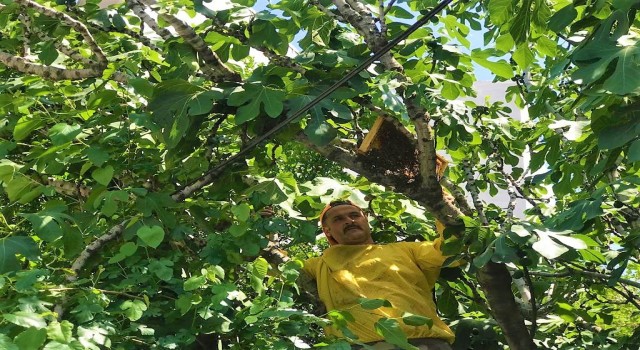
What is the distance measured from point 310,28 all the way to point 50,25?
1269mm

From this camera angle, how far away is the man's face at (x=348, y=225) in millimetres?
4212

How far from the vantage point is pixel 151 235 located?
117 inches

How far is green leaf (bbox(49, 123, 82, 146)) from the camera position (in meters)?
3.08

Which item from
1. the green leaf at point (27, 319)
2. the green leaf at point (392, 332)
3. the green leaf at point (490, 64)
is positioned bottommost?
the green leaf at point (27, 319)

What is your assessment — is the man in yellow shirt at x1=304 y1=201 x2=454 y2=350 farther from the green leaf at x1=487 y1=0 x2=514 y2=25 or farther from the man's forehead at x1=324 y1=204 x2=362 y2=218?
the green leaf at x1=487 y1=0 x2=514 y2=25

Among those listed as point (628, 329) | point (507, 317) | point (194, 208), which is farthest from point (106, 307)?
point (628, 329)

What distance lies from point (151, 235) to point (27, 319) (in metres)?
0.66

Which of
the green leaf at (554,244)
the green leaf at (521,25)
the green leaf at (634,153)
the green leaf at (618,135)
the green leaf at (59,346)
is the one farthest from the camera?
the green leaf at (521,25)

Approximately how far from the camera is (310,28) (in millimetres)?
3688

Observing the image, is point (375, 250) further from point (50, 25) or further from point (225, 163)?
point (50, 25)

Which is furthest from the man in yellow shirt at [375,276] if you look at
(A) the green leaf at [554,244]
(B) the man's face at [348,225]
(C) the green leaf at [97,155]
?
(C) the green leaf at [97,155]

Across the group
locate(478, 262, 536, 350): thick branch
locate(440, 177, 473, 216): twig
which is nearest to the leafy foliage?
locate(478, 262, 536, 350): thick branch

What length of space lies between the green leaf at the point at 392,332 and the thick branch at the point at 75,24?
180 centimetres

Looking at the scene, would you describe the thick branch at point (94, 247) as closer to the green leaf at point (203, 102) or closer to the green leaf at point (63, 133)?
the green leaf at point (63, 133)
